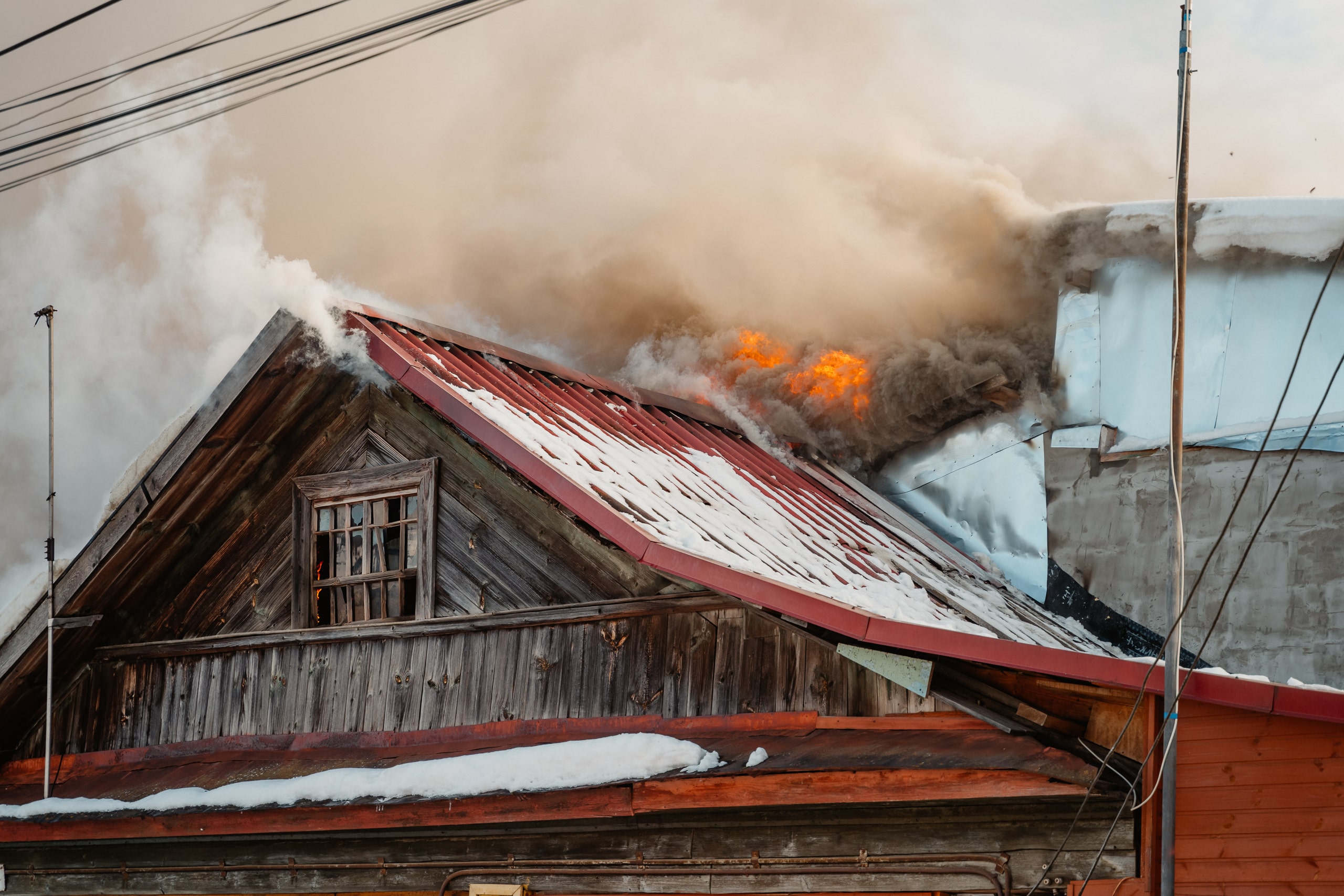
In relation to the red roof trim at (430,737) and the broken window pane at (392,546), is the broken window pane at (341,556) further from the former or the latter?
the red roof trim at (430,737)

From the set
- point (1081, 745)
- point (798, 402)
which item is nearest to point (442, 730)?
point (1081, 745)

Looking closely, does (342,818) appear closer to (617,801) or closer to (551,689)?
(551,689)

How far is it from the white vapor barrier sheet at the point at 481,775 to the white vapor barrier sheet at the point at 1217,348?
6.47 meters

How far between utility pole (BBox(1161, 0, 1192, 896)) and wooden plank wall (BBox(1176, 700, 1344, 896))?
0.11m

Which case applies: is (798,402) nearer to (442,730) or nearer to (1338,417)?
(1338,417)

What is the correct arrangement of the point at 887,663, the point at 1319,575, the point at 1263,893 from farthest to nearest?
the point at 1319,575 < the point at 887,663 < the point at 1263,893

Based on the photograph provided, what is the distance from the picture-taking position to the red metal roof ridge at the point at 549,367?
1016 centimetres

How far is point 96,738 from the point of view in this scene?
10969 millimetres

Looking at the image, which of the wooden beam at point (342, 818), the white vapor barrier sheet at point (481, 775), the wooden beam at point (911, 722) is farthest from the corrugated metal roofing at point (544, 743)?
the wooden beam at point (342, 818)

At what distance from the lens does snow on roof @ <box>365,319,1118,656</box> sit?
8.45m

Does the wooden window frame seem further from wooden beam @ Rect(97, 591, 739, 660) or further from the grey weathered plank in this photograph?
the grey weathered plank

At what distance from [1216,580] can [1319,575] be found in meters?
0.90

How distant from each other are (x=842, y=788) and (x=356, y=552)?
4.55m

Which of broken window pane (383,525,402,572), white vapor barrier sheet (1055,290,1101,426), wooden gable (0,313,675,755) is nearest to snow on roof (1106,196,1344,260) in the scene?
white vapor barrier sheet (1055,290,1101,426)
